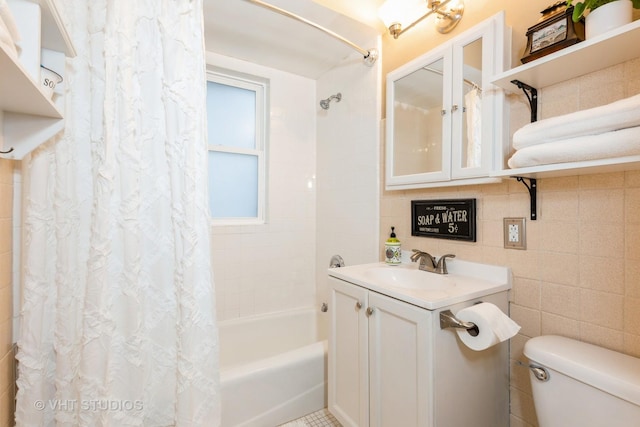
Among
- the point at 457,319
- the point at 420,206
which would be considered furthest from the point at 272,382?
the point at 420,206

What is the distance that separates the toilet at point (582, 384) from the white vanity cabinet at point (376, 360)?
347 mm

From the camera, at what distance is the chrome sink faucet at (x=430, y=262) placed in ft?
4.50

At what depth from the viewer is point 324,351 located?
1.64 metres

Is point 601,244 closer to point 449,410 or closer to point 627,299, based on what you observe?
point 627,299

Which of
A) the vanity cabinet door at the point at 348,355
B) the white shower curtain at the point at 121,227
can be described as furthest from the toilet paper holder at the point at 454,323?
the white shower curtain at the point at 121,227

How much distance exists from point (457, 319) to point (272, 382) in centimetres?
Answer: 102

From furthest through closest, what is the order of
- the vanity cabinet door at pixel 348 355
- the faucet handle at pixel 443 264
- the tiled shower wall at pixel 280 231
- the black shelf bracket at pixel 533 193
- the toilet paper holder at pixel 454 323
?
the tiled shower wall at pixel 280 231 < the faucet handle at pixel 443 264 < the vanity cabinet door at pixel 348 355 < the black shelf bracket at pixel 533 193 < the toilet paper holder at pixel 454 323

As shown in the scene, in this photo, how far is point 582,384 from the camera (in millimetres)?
819

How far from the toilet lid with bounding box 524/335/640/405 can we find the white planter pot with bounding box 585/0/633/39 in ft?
3.18

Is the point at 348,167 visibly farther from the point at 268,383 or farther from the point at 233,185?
the point at 268,383

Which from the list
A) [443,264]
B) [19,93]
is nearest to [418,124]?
[443,264]

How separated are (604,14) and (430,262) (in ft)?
3.49

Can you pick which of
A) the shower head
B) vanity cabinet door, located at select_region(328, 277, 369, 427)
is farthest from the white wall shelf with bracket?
the shower head

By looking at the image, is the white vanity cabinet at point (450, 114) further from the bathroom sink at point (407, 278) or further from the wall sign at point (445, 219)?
the bathroom sink at point (407, 278)
